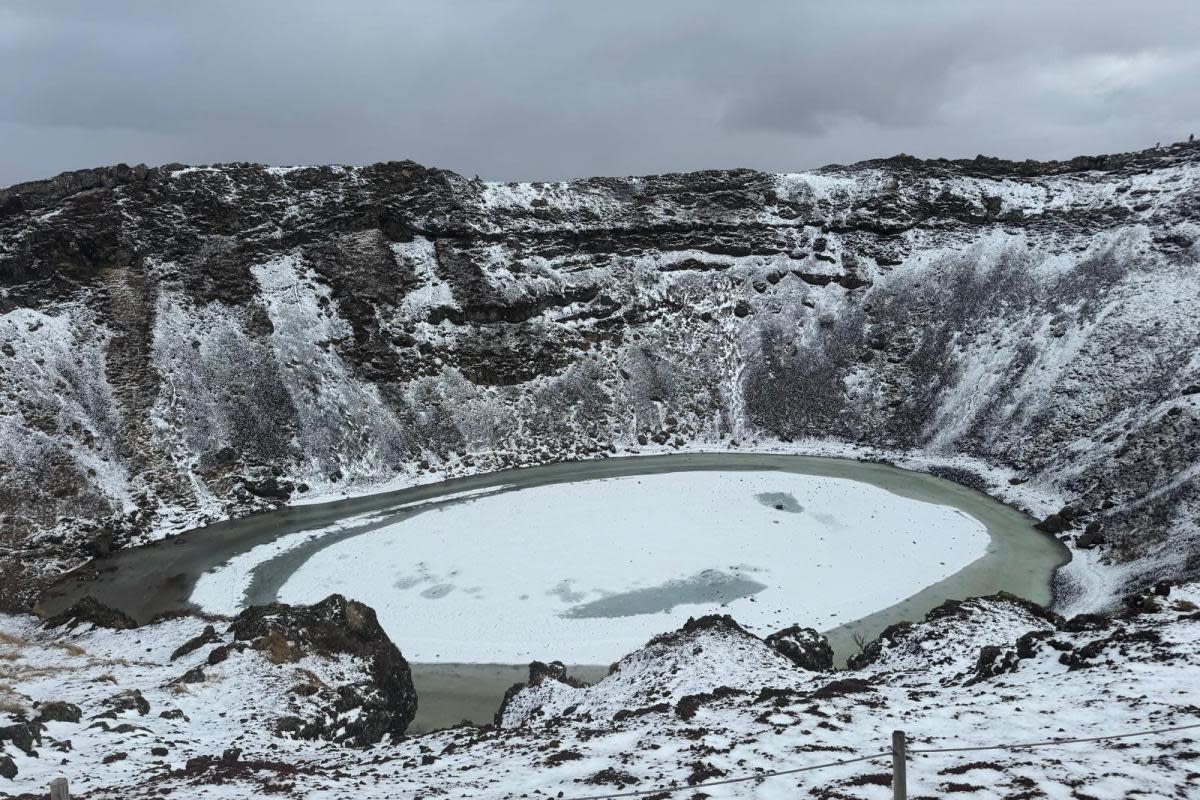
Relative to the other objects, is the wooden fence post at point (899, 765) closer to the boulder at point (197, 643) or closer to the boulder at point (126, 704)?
the boulder at point (126, 704)

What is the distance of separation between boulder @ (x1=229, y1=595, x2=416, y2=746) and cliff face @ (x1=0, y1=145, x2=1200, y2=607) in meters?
18.2

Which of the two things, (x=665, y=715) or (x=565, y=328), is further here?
(x=565, y=328)

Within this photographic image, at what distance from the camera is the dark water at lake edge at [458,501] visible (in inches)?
911

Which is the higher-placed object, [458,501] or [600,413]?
[600,413]

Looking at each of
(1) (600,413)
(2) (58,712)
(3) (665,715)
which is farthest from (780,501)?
(2) (58,712)

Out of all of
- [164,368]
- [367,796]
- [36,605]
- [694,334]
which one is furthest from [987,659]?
[164,368]

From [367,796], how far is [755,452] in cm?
4046

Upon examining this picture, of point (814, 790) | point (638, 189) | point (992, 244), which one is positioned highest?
point (638, 189)

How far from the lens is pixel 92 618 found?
1008 inches

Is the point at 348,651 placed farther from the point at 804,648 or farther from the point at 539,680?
the point at 804,648

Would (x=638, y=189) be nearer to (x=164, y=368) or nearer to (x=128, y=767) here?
(x=164, y=368)

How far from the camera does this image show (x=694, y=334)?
5778 cm

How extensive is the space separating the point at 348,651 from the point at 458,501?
1911cm

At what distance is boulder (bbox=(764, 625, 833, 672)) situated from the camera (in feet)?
66.4
